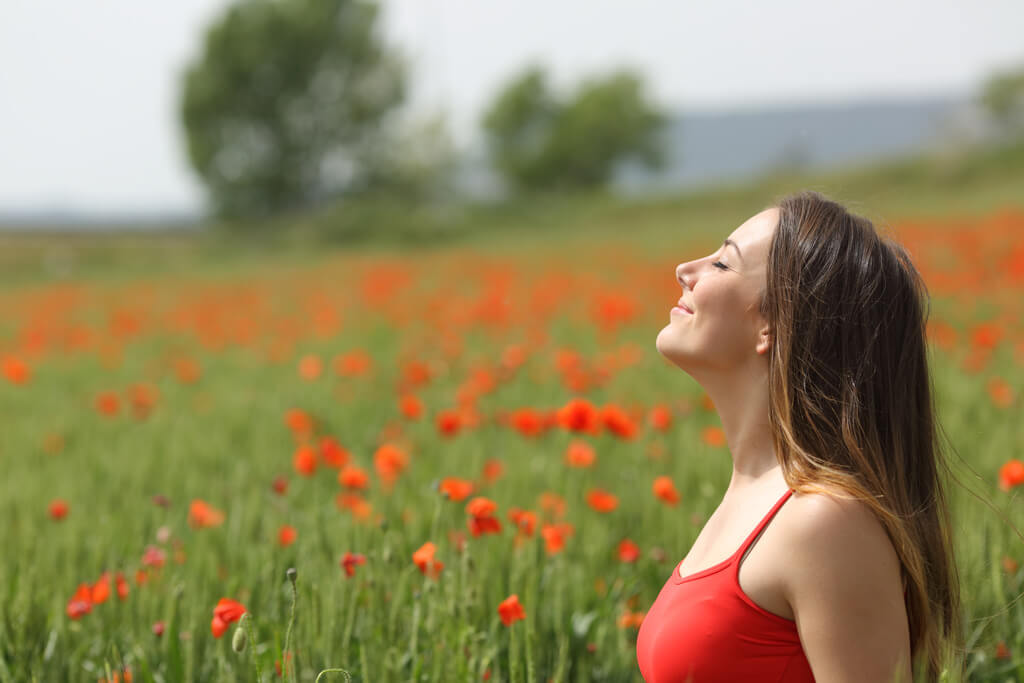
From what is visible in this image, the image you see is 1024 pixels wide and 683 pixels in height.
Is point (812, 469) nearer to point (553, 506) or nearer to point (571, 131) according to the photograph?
point (553, 506)

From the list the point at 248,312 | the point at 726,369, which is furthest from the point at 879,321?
the point at 248,312

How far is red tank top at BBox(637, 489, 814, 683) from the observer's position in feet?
4.43

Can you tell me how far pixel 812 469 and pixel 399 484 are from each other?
6.70ft

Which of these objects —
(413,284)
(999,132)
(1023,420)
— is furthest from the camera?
(999,132)

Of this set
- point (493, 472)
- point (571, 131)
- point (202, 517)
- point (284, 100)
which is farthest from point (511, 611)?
point (571, 131)

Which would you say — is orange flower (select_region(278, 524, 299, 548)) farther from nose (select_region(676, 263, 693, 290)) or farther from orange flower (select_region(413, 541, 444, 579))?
nose (select_region(676, 263, 693, 290))

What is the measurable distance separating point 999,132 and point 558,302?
23.5m

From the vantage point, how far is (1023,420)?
3.75 metres

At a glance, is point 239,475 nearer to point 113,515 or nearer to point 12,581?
point 113,515

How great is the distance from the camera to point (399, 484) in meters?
3.22

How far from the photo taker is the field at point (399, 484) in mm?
1963

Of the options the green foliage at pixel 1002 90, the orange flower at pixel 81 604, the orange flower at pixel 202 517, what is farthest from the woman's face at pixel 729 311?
the green foliage at pixel 1002 90

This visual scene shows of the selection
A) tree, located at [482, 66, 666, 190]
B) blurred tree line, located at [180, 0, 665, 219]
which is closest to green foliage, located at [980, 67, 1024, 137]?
tree, located at [482, 66, 666, 190]

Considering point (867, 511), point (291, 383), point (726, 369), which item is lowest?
point (291, 383)
